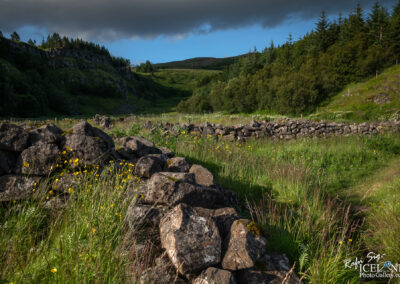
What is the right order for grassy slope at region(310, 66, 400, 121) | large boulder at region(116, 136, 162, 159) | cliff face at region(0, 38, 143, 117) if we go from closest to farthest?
large boulder at region(116, 136, 162, 159), grassy slope at region(310, 66, 400, 121), cliff face at region(0, 38, 143, 117)

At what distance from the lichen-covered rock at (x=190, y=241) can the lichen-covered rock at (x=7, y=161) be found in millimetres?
2919

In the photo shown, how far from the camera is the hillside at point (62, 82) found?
48659 millimetres


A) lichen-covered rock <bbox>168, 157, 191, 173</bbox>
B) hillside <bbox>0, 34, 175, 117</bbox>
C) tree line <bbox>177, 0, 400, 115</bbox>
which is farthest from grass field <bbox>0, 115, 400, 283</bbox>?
hillside <bbox>0, 34, 175, 117</bbox>

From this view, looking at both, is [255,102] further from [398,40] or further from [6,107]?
[6,107]

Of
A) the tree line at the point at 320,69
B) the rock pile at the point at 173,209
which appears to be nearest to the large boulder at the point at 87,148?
the rock pile at the point at 173,209

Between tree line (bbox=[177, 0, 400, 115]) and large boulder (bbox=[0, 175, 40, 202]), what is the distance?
116 feet

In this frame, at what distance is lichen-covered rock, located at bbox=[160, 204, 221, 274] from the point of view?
236 centimetres

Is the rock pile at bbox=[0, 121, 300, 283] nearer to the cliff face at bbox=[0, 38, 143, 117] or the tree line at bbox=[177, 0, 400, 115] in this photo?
the tree line at bbox=[177, 0, 400, 115]

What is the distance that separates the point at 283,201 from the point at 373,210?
6.85ft

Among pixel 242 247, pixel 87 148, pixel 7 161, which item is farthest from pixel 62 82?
pixel 242 247

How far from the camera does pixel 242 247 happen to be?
2.46 m

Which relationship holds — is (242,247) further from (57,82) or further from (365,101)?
(57,82)

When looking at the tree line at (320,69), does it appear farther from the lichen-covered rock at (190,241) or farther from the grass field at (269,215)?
the lichen-covered rock at (190,241)

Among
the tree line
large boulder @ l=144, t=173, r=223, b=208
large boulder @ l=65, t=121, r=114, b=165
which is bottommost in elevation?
large boulder @ l=144, t=173, r=223, b=208
